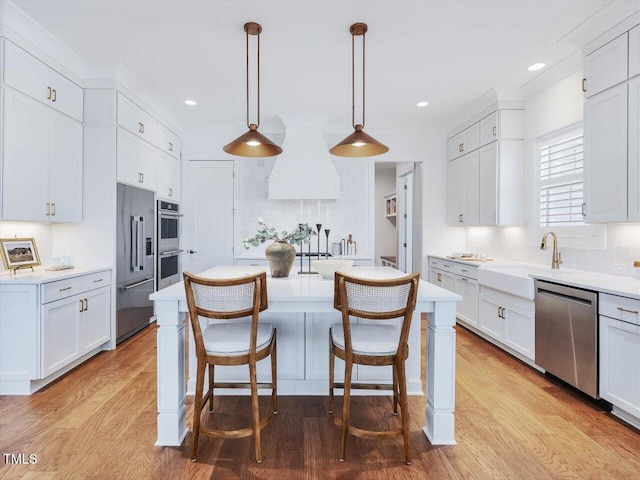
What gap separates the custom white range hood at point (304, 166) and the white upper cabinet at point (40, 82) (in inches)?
89.0

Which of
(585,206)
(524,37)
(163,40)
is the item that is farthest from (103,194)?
(585,206)

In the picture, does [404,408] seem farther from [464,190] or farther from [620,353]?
[464,190]

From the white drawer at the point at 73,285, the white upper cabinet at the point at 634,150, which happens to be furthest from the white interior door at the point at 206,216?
the white upper cabinet at the point at 634,150

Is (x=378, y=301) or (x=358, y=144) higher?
(x=358, y=144)

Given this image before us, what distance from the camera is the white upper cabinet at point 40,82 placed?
2598 mm

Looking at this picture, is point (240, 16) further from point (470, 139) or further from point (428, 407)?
point (470, 139)

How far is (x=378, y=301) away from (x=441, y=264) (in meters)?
3.34

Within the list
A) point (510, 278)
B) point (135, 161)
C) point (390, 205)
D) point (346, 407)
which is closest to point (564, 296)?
point (510, 278)

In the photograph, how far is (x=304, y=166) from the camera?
4754 mm

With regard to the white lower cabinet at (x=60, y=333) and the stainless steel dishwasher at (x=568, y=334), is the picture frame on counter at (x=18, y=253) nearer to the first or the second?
the white lower cabinet at (x=60, y=333)

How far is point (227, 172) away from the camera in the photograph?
523 centimetres

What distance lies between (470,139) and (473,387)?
3.20 metres

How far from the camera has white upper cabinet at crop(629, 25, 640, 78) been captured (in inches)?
92.4

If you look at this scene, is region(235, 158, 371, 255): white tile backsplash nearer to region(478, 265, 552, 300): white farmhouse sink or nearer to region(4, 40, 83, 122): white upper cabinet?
region(478, 265, 552, 300): white farmhouse sink
